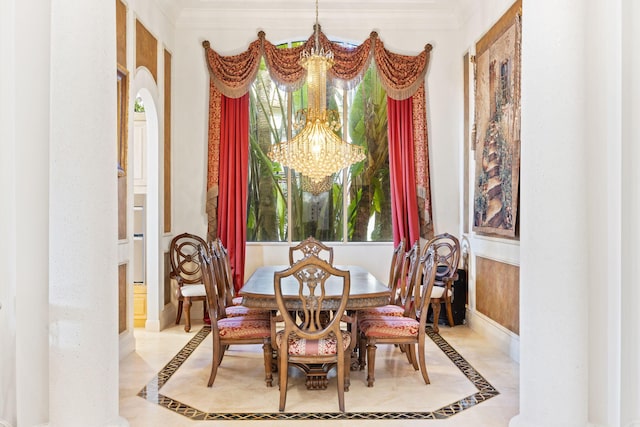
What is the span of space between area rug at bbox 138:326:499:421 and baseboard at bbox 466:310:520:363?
486 mm

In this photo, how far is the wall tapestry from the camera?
188 inches

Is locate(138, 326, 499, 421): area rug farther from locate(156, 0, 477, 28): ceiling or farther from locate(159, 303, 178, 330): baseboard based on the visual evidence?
locate(156, 0, 477, 28): ceiling

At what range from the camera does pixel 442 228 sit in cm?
672

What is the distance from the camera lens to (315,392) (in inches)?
155

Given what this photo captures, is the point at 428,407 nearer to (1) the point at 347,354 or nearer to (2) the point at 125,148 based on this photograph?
(1) the point at 347,354

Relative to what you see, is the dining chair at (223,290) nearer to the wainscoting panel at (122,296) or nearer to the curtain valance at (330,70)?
the wainscoting panel at (122,296)

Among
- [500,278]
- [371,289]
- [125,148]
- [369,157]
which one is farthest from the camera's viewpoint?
[369,157]

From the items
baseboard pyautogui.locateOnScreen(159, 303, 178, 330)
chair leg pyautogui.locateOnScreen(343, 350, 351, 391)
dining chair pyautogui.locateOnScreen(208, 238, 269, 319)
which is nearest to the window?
baseboard pyautogui.locateOnScreen(159, 303, 178, 330)
